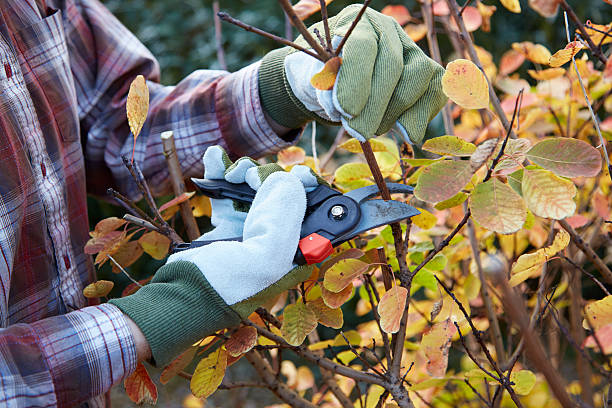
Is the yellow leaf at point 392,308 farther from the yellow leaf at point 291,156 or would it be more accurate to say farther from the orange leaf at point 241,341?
the yellow leaf at point 291,156

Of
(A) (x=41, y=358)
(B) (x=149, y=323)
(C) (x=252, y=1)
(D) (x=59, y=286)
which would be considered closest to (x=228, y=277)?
(B) (x=149, y=323)

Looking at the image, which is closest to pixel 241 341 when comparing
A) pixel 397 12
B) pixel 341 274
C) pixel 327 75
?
pixel 341 274

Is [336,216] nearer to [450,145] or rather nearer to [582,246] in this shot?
[450,145]

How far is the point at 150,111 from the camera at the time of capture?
125 cm

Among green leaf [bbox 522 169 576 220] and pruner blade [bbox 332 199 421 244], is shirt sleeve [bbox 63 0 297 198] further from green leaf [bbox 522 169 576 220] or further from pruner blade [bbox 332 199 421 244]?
green leaf [bbox 522 169 576 220]

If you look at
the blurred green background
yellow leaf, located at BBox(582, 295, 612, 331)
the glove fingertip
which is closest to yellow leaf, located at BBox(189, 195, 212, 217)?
the glove fingertip

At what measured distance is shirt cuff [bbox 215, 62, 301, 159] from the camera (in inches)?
44.1

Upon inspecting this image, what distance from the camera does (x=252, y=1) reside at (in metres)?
2.91

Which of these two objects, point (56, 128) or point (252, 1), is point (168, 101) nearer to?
point (56, 128)

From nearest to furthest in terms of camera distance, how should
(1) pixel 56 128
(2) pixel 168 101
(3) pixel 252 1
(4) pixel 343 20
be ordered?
(4) pixel 343 20 < (1) pixel 56 128 < (2) pixel 168 101 < (3) pixel 252 1

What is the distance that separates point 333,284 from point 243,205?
0.22 m

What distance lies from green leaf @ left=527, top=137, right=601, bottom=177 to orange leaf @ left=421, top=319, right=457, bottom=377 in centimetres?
30

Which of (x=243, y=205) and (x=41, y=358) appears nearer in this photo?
(x=41, y=358)

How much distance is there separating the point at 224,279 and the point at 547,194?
1.35ft
